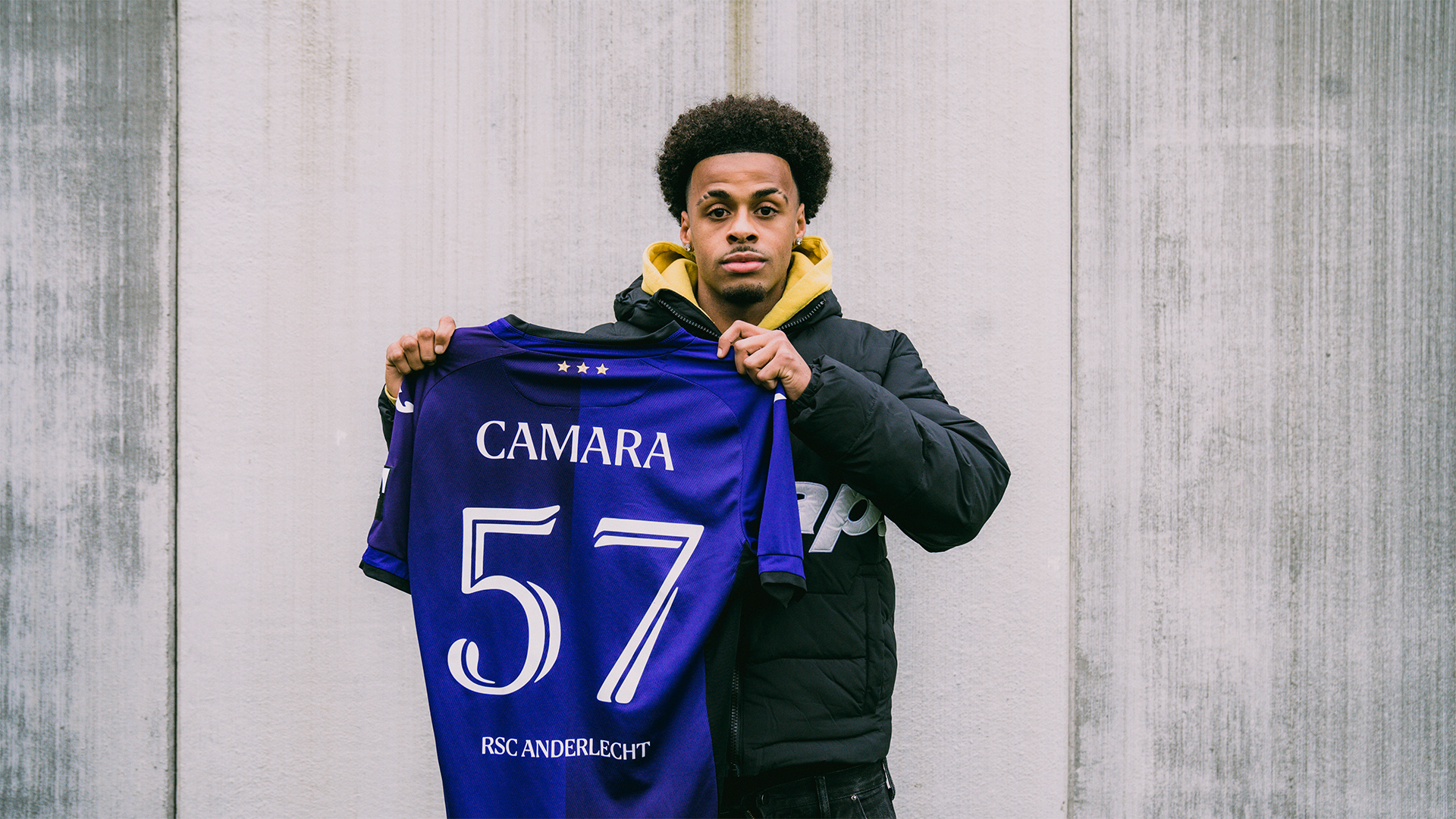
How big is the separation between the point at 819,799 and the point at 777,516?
617 millimetres

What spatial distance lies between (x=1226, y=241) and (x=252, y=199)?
10.4 ft

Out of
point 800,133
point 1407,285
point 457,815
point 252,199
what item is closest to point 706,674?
point 457,815

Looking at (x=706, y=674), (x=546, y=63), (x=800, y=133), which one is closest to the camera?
(x=706, y=674)

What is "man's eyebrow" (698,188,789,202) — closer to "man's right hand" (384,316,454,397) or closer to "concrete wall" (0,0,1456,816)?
"man's right hand" (384,316,454,397)

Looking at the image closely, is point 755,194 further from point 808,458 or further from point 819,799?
point 819,799

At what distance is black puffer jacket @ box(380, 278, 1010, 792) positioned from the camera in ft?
5.57

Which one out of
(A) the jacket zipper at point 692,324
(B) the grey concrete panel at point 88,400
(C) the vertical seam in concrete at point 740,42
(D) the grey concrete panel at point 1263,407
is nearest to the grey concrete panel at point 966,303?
(C) the vertical seam in concrete at point 740,42

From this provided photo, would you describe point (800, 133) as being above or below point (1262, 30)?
below

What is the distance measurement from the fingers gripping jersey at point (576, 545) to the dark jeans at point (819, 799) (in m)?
0.17

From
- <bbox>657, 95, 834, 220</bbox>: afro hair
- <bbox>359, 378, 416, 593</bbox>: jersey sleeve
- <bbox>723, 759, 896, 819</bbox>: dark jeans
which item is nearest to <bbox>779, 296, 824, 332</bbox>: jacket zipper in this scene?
<bbox>657, 95, 834, 220</bbox>: afro hair

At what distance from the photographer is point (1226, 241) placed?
2.81 m

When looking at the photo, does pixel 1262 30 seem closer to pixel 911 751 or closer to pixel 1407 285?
pixel 1407 285

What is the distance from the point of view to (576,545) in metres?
1.81

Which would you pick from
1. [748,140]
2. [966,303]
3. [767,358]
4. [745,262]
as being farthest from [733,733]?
[966,303]
